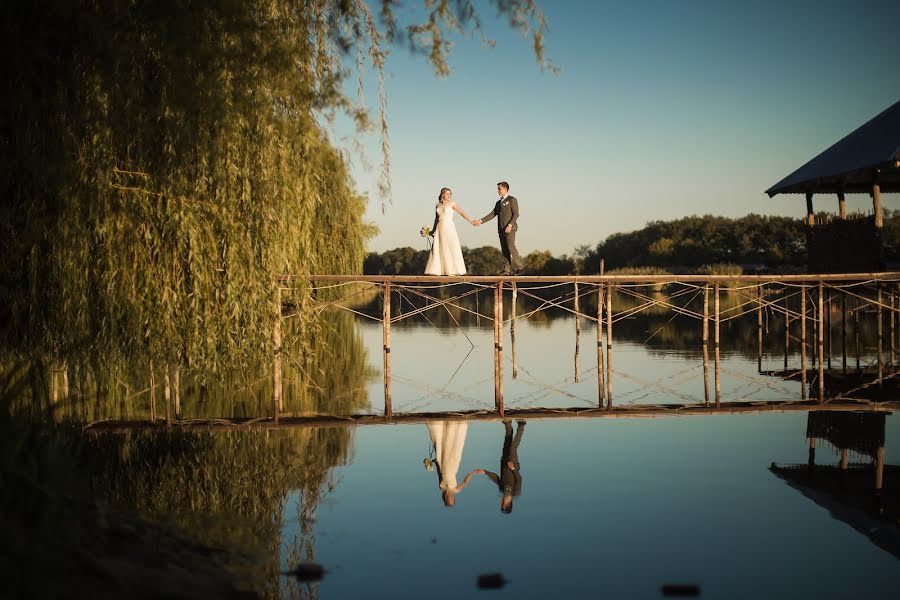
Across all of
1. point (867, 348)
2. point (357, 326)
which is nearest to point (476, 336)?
point (357, 326)

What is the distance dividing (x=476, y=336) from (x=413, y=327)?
688cm

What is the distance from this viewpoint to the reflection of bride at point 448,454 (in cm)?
1171

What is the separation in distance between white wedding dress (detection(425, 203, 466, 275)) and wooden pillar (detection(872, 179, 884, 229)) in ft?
29.1

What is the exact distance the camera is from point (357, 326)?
42.5 m

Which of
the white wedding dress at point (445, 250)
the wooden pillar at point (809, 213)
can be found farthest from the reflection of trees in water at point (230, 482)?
the wooden pillar at point (809, 213)

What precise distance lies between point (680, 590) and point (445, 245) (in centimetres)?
994

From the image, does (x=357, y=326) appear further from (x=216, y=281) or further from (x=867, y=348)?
(x=216, y=281)

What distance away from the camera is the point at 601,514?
417 inches

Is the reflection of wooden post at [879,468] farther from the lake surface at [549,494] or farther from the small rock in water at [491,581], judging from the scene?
the small rock in water at [491,581]

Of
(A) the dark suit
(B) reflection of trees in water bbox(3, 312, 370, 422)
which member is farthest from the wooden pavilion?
(B) reflection of trees in water bbox(3, 312, 370, 422)

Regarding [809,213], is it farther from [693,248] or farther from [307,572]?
[693,248]

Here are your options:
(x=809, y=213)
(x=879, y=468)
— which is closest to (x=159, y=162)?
(x=879, y=468)

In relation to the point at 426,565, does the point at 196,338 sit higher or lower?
higher

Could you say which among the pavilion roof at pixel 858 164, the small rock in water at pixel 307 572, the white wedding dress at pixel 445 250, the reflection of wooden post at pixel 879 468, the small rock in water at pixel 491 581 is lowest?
the reflection of wooden post at pixel 879 468
